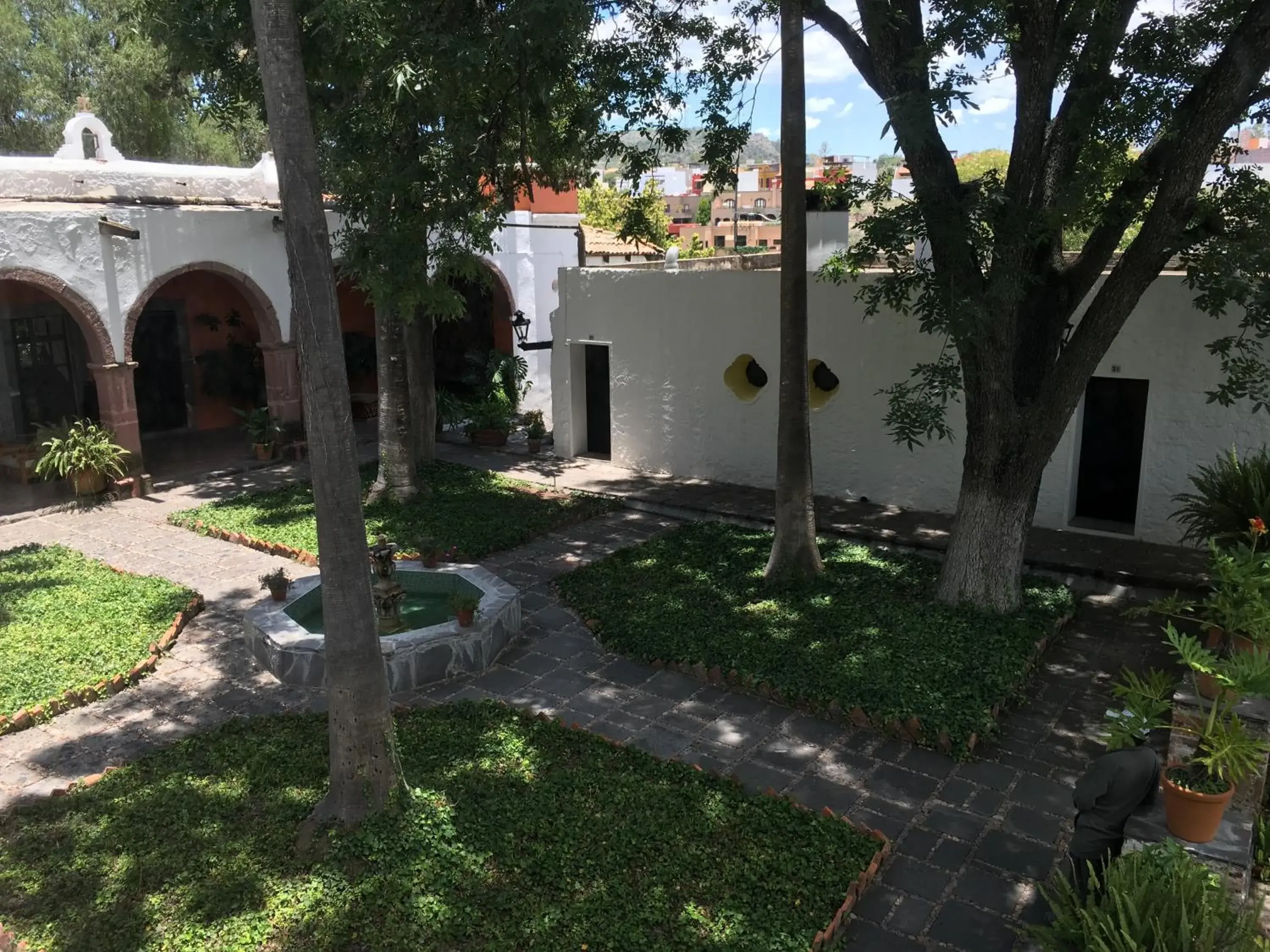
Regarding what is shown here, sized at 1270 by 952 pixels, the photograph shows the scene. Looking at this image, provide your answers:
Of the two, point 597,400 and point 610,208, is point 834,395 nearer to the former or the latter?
point 597,400

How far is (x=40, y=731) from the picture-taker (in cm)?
743

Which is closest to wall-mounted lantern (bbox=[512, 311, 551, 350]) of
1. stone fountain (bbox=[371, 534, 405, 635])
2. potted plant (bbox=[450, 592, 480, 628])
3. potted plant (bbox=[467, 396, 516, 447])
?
potted plant (bbox=[467, 396, 516, 447])

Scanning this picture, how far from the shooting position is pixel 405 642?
804 cm

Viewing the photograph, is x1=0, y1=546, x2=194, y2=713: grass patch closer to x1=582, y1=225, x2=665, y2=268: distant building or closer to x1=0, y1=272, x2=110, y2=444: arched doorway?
x1=0, y1=272, x2=110, y2=444: arched doorway

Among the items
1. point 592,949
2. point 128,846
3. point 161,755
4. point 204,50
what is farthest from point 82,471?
point 592,949

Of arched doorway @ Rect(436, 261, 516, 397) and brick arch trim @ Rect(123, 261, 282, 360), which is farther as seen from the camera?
arched doorway @ Rect(436, 261, 516, 397)

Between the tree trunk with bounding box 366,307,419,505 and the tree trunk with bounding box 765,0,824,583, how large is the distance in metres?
5.50

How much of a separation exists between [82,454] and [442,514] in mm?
5306

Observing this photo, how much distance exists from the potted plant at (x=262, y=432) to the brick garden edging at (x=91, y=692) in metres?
7.19

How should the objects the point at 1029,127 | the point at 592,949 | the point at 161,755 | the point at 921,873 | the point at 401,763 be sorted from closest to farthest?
the point at 592,949, the point at 921,873, the point at 401,763, the point at 161,755, the point at 1029,127

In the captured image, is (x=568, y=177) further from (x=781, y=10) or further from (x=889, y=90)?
(x=889, y=90)

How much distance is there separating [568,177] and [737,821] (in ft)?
28.7

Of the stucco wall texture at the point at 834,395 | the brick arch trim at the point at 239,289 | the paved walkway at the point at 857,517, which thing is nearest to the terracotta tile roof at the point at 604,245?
the stucco wall texture at the point at 834,395

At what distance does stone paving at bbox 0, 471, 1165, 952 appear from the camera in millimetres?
5473
